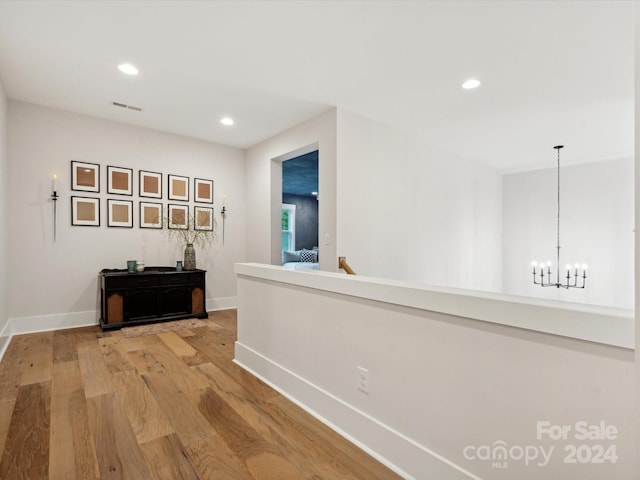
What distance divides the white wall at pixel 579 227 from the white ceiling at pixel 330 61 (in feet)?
5.30

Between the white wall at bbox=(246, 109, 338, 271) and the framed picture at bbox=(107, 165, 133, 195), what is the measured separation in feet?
5.58

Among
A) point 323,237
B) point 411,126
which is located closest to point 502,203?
point 411,126

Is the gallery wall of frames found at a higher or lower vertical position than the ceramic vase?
higher

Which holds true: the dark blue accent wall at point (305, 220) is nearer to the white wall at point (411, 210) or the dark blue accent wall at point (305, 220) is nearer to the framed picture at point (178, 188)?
the framed picture at point (178, 188)

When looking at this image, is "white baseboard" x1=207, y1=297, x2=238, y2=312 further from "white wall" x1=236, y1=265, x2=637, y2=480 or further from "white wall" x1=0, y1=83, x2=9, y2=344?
"white wall" x1=236, y1=265, x2=637, y2=480

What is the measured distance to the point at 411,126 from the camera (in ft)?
14.1

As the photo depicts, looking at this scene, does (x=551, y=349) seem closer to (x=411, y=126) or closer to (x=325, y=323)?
(x=325, y=323)

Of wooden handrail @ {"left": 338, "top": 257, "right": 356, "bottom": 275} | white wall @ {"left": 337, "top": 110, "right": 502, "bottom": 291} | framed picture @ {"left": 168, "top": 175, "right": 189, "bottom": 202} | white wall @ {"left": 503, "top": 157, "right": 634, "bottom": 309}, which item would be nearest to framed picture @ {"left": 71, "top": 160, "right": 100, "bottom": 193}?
framed picture @ {"left": 168, "top": 175, "right": 189, "bottom": 202}

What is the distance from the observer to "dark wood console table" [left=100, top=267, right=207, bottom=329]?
3.97 m

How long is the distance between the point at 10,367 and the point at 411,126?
4.82m

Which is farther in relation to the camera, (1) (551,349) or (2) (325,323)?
(2) (325,323)

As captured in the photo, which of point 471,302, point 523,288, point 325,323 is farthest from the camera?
point 523,288

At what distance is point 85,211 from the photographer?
4.11m

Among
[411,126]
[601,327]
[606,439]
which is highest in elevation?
[411,126]
